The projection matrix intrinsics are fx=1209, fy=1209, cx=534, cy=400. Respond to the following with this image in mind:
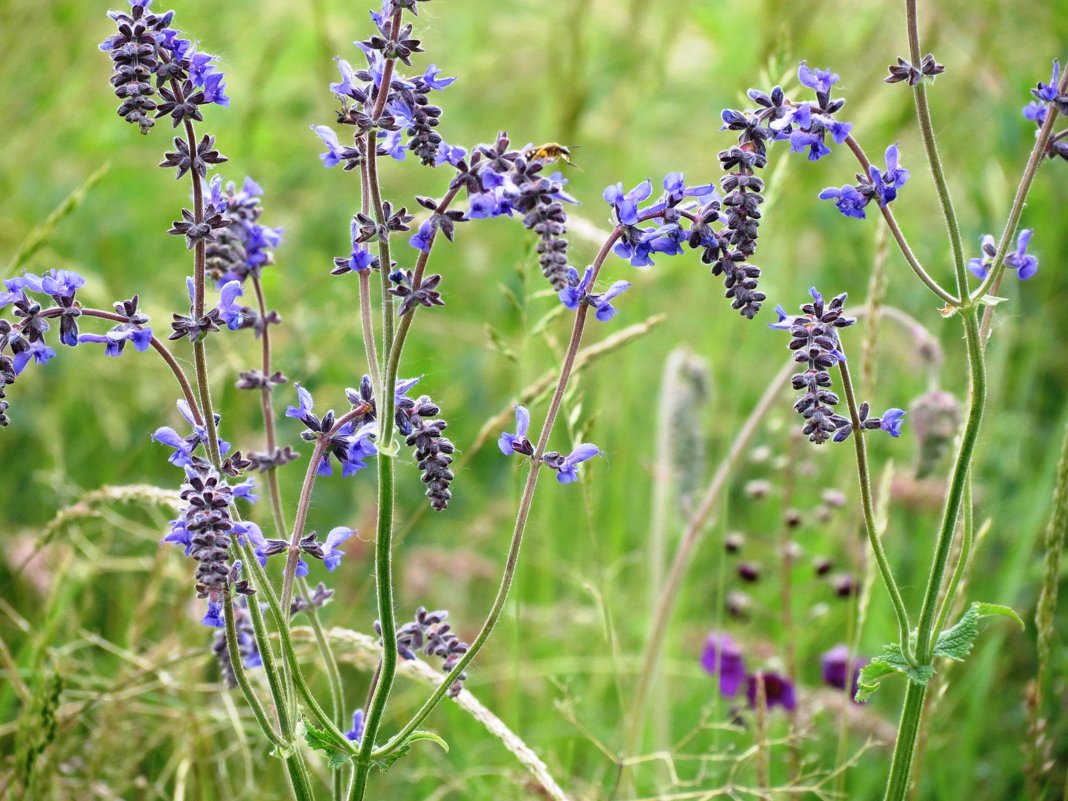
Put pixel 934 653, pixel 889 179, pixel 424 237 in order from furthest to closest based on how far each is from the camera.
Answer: pixel 934 653, pixel 889 179, pixel 424 237

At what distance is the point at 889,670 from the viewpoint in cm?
177

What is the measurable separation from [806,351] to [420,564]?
254 cm

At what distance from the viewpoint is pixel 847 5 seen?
5461mm

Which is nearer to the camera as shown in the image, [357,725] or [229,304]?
[229,304]

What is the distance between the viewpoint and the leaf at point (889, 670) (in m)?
1.69

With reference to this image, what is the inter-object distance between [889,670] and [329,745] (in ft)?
2.66

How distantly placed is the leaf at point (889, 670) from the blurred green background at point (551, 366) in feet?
2.99

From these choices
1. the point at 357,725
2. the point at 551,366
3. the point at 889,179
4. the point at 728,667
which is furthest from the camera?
the point at 551,366

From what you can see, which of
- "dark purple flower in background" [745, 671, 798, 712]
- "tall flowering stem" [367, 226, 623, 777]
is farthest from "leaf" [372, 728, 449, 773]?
"dark purple flower in background" [745, 671, 798, 712]

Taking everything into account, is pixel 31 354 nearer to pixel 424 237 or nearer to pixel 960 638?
pixel 424 237

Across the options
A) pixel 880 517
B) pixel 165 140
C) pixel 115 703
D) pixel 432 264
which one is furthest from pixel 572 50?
pixel 115 703

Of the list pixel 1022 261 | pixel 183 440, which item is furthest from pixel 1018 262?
pixel 183 440

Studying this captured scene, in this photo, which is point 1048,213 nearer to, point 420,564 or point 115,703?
point 420,564

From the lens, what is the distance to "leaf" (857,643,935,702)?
66.7 inches
